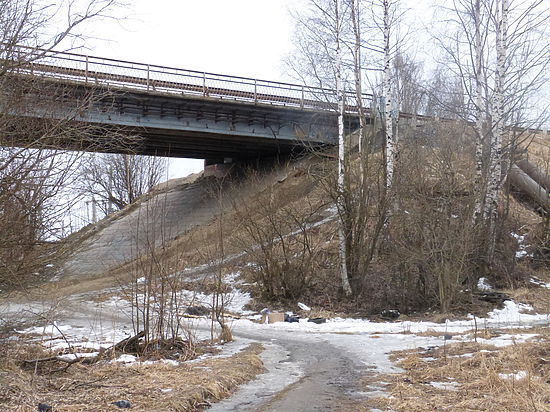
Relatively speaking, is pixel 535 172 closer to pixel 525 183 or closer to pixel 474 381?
pixel 525 183

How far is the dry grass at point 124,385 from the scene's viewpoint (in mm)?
6094

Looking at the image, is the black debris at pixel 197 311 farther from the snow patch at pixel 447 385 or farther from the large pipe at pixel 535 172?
the large pipe at pixel 535 172

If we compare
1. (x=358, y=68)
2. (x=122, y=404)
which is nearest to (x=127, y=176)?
(x=358, y=68)

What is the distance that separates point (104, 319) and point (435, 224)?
10.7 metres

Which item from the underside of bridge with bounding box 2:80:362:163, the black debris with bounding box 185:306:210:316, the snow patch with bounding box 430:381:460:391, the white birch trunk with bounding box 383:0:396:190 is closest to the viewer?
the snow patch with bounding box 430:381:460:391

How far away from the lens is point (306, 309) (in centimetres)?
1852

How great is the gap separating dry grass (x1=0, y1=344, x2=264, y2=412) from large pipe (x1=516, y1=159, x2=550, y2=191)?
22.2 meters

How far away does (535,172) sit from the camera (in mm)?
27891

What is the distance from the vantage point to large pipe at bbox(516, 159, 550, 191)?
86.6 feet

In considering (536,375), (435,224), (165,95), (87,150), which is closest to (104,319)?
(87,150)

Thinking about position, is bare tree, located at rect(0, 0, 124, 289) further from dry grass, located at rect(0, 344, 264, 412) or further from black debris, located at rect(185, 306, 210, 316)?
black debris, located at rect(185, 306, 210, 316)

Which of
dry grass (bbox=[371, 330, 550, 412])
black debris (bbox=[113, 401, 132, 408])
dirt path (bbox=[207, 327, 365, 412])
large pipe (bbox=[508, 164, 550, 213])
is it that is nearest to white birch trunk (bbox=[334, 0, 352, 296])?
dirt path (bbox=[207, 327, 365, 412])

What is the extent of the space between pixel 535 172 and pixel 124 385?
26.2 m

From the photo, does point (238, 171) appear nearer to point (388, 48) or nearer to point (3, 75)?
point (388, 48)
